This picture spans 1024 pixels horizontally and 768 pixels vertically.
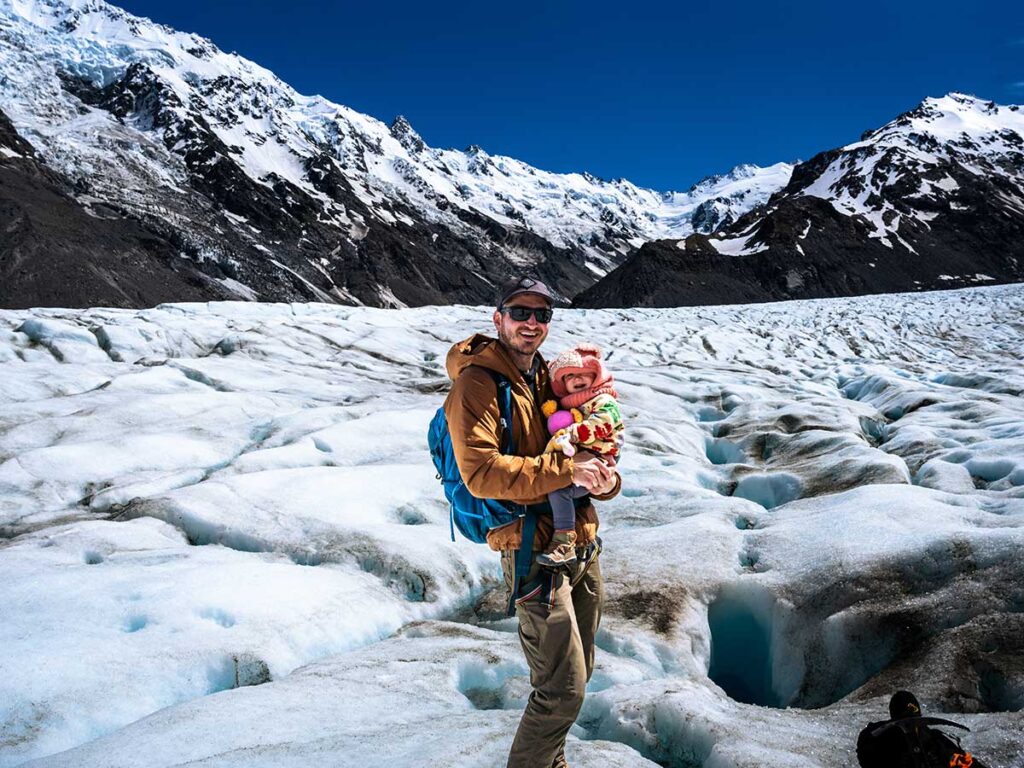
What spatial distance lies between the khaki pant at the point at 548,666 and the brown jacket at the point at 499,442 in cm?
22

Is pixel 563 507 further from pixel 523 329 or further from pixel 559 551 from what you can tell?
pixel 523 329

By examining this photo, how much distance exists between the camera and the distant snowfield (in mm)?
3707

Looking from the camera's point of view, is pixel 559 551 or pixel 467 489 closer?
pixel 559 551

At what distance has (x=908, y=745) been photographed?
9.88ft

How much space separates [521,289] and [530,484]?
1013 millimetres

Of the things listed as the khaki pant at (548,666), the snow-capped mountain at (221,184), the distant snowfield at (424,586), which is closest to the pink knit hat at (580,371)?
the khaki pant at (548,666)

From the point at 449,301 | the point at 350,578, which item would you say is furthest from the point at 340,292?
the point at 350,578

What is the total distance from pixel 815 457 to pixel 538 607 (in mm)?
8280

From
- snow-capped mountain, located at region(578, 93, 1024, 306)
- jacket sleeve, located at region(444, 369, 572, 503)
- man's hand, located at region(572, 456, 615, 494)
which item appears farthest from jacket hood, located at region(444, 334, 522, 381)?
snow-capped mountain, located at region(578, 93, 1024, 306)

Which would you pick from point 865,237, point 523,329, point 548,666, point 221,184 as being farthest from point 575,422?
point 221,184

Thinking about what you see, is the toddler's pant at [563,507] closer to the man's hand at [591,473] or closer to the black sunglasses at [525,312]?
the man's hand at [591,473]

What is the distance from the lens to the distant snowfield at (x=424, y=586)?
12.2ft

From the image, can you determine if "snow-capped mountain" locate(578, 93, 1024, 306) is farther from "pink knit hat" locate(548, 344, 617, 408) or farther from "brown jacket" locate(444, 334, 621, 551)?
"brown jacket" locate(444, 334, 621, 551)

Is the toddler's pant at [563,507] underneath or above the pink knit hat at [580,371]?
underneath
